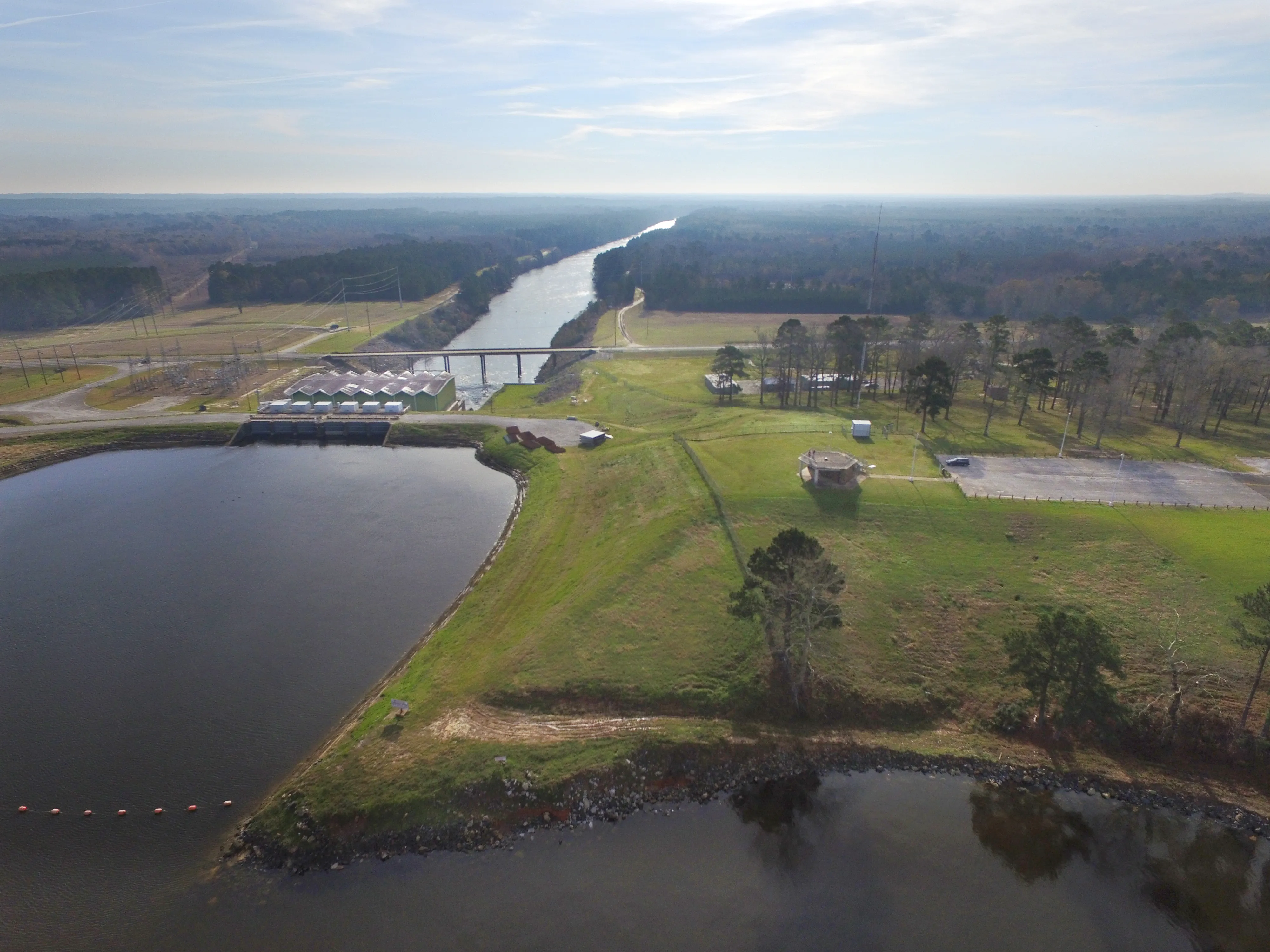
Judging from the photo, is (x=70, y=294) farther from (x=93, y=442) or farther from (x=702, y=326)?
(x=702, y=326)

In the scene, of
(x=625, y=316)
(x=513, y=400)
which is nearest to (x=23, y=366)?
(x=513, y=400)

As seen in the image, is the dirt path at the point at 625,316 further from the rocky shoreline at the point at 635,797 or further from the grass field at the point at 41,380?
the rocky shoreline at the point at 635,797

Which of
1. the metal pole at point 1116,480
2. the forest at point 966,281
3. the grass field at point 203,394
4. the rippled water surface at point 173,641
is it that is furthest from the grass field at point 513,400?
the forest at point 966,281

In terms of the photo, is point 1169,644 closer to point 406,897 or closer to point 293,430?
point 406,897

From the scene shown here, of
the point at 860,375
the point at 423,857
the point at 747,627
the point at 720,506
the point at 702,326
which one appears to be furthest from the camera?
the point at 702,326

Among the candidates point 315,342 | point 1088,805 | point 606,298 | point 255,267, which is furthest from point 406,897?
point 255,267

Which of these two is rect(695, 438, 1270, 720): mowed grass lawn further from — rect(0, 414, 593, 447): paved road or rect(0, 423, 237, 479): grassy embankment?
rect(0, 423, 237, 479): grassy embankment
